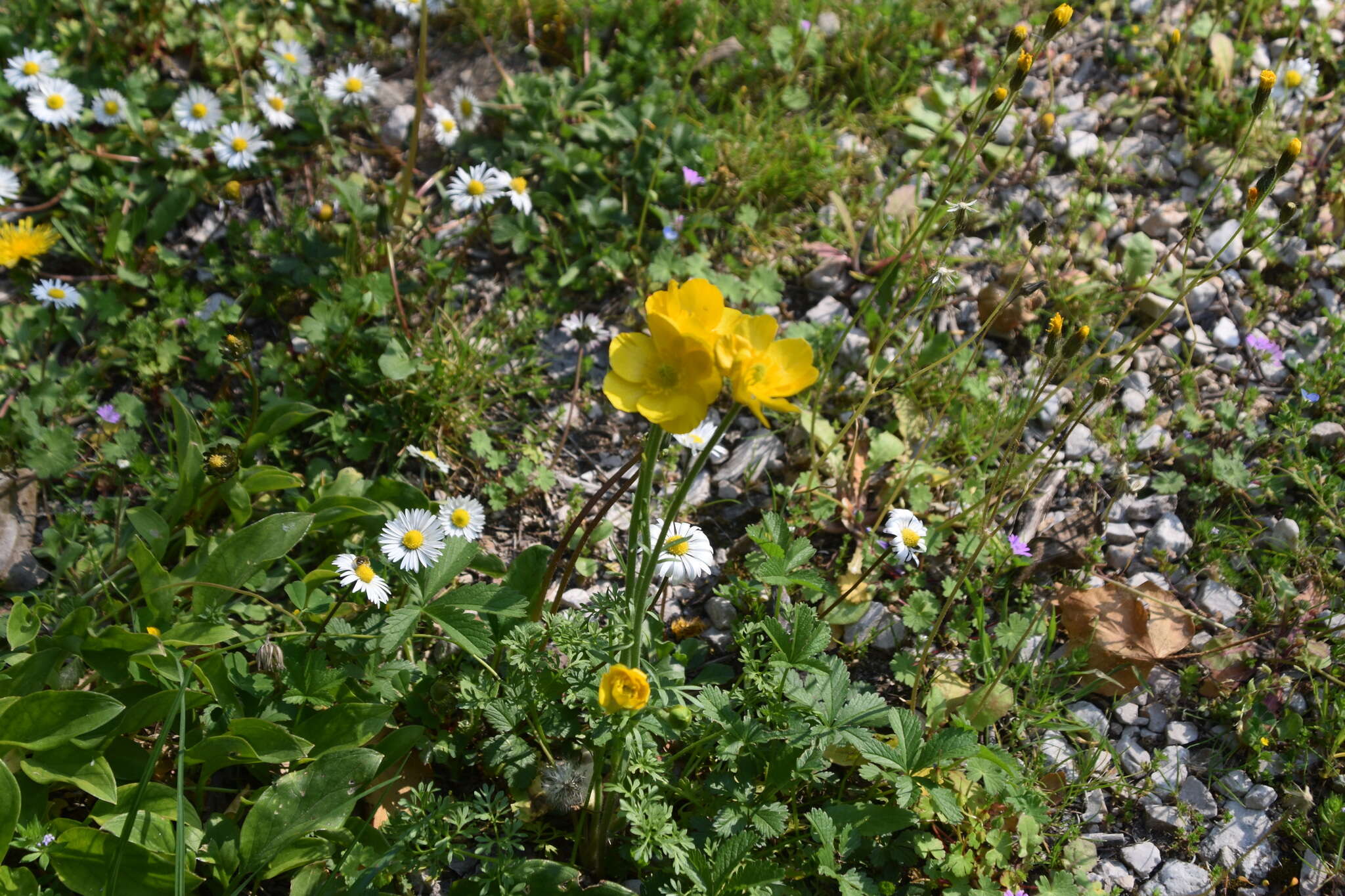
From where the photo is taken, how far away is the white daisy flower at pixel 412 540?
2.02 metres

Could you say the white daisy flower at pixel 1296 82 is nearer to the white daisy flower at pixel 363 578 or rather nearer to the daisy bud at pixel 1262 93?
the daisy bud at pixel 1262 93

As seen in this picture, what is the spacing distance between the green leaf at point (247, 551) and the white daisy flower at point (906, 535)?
1350 millimetres

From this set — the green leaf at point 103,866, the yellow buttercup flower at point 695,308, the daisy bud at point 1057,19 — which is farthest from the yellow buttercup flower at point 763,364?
the green leaf at point 103,866

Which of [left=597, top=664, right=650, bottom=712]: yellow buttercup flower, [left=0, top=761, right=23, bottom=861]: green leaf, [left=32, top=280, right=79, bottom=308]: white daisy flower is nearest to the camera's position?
[left=597, top=664, right=650, bottom=712]: yellow buttercup flower

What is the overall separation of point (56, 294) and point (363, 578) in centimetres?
135

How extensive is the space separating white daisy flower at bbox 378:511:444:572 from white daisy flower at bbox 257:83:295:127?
64.3 inches

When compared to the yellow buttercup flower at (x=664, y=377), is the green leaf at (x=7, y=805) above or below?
below

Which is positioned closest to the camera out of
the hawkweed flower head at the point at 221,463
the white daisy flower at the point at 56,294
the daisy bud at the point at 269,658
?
the daisy bud at the point at 269,658

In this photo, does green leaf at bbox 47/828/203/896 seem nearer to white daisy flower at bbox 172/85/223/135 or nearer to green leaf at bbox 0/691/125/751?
green leaf at bbox 0/691/125/751

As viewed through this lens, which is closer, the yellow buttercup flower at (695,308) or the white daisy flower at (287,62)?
the yellow buttercup flower at (695,308)

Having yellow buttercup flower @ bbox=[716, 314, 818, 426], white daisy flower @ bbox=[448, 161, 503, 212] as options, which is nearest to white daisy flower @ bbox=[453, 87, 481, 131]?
white daisy flower @ bbox=[448, 161, 503, 212]

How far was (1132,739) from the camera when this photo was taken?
2197mm

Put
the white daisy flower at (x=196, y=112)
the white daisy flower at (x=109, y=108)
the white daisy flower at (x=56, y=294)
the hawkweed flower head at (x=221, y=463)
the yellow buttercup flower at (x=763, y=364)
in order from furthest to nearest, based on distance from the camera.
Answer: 1. the white daisy flower at (x=196, y=112)
2. the white daisy flower at (x=109, y=108)
3. the white daisy flower at (x=56, y=294)
4. the hawkweed flower head at (x=221, y=463)
5. the yellow buttercup flower at (x=763, y=364)

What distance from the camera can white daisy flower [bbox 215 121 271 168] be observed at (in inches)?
115
